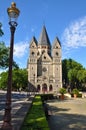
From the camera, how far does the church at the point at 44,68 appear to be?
9412 cm

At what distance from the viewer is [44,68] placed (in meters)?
98.3

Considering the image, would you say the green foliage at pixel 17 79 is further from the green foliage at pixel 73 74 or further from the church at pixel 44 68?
the green foliage at pixel 73 74

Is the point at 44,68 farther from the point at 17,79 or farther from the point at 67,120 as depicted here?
the point at 67,120

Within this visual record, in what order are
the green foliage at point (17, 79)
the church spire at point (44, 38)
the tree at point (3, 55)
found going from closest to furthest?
the tree at point (3, 55) → the green foliage at point (17, 79) → the church spire at point (44, 38)

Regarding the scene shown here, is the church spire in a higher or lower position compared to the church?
higher

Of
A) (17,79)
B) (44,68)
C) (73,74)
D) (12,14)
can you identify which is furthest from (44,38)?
(12,14)

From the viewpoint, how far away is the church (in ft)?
309

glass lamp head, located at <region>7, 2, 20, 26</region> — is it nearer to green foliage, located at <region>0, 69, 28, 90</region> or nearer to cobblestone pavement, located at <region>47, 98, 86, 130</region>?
cobblestone pavement, located at <region>47, 98, 86, 130</region>

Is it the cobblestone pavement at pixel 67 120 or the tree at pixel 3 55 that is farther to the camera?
the tree at pixel 3 55

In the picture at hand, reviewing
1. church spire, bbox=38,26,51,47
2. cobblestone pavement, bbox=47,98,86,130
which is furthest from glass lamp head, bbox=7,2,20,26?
church spire, bbox=38,26,51,47

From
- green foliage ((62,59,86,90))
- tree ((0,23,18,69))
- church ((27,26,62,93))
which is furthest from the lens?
green foliage ((62,59,86,90))

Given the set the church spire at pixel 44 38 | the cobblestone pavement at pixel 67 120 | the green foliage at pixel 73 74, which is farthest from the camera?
the church spire at pixel 44 38

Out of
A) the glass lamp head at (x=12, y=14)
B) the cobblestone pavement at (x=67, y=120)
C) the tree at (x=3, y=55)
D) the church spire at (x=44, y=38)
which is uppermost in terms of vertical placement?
the church spire at (x=44, y=38)

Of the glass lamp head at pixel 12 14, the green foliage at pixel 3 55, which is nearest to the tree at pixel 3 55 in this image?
the green foliage at pixel 3 55
